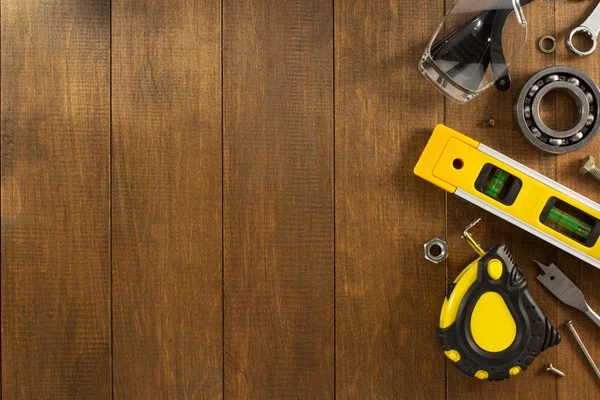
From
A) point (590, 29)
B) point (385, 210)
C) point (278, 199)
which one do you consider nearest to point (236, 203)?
point (278, 199)

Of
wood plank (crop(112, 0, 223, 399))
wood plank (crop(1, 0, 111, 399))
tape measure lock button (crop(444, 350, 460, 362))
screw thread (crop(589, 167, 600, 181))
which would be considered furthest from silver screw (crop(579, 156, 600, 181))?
wood plank (crop(1, 0, 111, 399))

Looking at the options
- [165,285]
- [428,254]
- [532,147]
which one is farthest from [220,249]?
[532,147]

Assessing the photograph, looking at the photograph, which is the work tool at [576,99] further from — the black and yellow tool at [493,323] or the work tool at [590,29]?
the black and yellow tool at [493,323]

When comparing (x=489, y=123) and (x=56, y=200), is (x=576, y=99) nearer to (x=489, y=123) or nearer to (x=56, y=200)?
(x=489, y=123)

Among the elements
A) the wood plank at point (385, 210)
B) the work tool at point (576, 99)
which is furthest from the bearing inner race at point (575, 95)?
the wood plank at point (385, 210)

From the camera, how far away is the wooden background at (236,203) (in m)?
0.97

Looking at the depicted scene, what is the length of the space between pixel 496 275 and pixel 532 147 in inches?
9.6

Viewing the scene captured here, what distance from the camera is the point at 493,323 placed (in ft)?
3.07

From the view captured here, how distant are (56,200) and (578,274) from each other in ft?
3.00

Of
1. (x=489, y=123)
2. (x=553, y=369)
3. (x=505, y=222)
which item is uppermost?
(x=489, y=123)

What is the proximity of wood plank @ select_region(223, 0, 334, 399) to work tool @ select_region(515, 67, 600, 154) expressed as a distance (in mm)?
335

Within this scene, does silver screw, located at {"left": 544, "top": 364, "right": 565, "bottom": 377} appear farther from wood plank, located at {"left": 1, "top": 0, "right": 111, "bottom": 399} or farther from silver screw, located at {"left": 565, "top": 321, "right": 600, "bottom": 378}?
wood plank, located at {"left": 1, "top": 0, "right": 111, "bottom": 399}

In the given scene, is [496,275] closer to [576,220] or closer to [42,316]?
[576,220]

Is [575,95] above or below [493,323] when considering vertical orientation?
above
